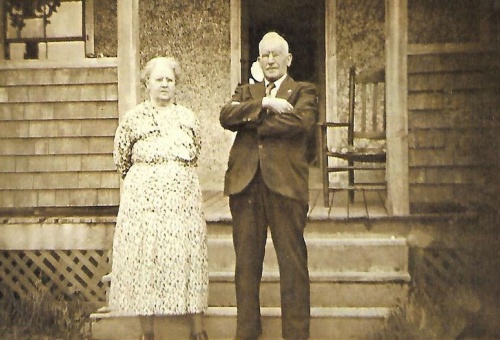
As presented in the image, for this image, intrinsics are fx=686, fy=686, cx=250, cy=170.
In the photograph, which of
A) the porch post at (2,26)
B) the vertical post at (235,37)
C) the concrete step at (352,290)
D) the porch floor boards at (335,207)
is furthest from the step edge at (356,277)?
the vertical post at (235,37)

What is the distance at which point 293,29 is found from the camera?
130 inches

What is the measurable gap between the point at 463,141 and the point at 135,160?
1662 mm

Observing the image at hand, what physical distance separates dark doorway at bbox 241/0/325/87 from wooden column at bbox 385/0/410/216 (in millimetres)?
427

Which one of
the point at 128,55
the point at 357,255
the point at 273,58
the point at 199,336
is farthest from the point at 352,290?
the point at 128,55

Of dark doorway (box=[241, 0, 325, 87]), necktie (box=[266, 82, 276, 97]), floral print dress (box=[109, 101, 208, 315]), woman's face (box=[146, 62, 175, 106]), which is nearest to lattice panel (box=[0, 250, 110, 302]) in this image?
floral print dress (box=[109, 101, 208, 315])

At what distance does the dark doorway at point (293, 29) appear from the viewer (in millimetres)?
3357

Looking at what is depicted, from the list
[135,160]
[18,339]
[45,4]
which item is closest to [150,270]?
[135,160]

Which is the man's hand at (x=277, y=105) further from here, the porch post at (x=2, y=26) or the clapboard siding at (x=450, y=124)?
the porch post at (x=2, y=26)

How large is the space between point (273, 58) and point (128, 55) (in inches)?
48.3

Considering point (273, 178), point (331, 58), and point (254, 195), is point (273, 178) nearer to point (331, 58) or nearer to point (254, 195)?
point (254, 195)

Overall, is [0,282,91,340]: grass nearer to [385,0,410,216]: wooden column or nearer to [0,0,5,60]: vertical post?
[0,0,5,60]: vertical post

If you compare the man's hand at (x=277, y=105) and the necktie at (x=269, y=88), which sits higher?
the necktie at (x=269, y=88)

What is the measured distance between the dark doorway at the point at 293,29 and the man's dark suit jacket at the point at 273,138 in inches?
24.1

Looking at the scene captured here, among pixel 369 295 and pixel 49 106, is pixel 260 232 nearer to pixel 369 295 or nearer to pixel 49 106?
pixel 369 295
